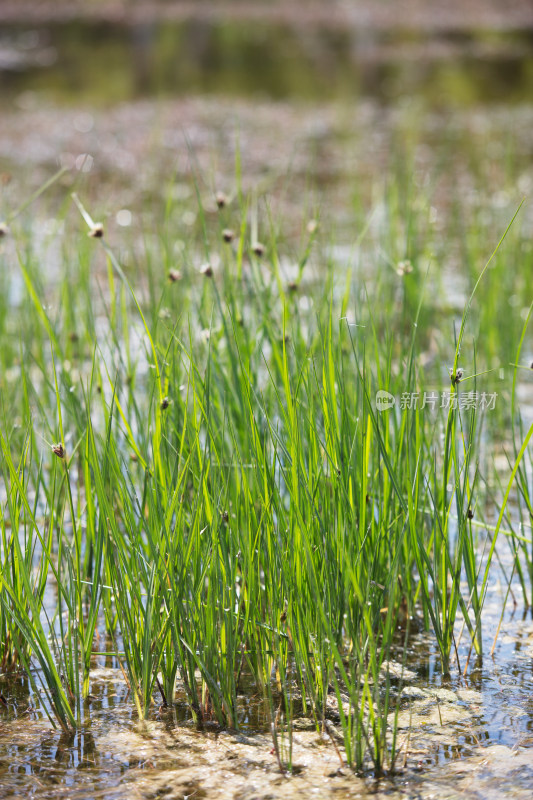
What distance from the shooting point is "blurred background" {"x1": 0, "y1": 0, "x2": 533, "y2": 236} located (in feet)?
18.4

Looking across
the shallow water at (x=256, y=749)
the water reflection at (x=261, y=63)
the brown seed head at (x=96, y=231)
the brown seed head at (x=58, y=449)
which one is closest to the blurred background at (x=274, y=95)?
the water reflection at (x=261, y=63)

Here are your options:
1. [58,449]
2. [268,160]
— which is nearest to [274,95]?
A: [268,160]

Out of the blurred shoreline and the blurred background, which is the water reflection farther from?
the blurred shoreline

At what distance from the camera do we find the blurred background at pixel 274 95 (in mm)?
5613

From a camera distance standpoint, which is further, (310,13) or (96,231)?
(310,13)

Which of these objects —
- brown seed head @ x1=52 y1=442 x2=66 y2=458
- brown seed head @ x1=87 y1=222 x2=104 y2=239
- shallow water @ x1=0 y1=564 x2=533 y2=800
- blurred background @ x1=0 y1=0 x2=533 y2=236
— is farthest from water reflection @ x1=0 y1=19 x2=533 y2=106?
brown seed head @ x1=52 y1=442 x2=66 y2=458

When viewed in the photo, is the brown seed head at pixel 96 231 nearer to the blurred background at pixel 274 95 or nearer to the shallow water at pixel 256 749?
the shallow water at pixel 256 749

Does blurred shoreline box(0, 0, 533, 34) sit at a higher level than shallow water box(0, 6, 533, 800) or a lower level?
higher

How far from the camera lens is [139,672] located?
137cm

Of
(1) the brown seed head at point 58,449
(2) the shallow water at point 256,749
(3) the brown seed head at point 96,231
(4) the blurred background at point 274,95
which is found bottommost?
(2) the shallow water at point 256,749

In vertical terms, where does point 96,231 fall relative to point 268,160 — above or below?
below

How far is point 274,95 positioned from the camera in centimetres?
948

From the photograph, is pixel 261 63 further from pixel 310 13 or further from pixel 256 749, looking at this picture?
pixel 256 749

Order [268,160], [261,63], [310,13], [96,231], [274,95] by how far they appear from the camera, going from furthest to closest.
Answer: [310,13], [261,63], [274,95], [268,160], [96,231]
